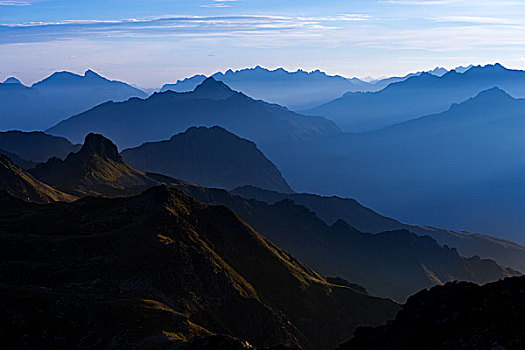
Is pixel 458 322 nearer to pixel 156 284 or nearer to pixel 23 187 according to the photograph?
pixel 156 284

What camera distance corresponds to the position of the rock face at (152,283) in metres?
64.1

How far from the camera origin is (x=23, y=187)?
598 ft

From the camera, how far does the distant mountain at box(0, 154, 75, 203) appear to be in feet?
585

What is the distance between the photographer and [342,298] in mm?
128125

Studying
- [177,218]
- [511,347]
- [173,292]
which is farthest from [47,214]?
[511,347]

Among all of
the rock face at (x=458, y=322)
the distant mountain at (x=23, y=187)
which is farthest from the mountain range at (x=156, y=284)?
the distant mountain at (x=23, y=187)

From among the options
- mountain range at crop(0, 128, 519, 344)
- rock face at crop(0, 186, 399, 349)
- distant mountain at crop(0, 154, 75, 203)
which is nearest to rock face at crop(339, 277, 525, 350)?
mountain range at crop(0, 128, 519, 344)

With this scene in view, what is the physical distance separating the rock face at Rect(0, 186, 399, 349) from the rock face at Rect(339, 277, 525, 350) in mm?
32384

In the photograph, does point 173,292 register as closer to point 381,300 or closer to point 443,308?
point 443,308

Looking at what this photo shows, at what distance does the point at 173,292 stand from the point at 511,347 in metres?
65.8

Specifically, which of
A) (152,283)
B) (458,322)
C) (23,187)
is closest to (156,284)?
(152,283)

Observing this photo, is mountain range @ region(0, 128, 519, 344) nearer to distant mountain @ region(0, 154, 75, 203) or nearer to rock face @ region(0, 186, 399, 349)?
rock face @ region(0, 186, 399, 349)

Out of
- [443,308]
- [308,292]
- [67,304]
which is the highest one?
[443,308]

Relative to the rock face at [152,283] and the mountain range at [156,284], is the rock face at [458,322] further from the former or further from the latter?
the rock face at [152,283]
